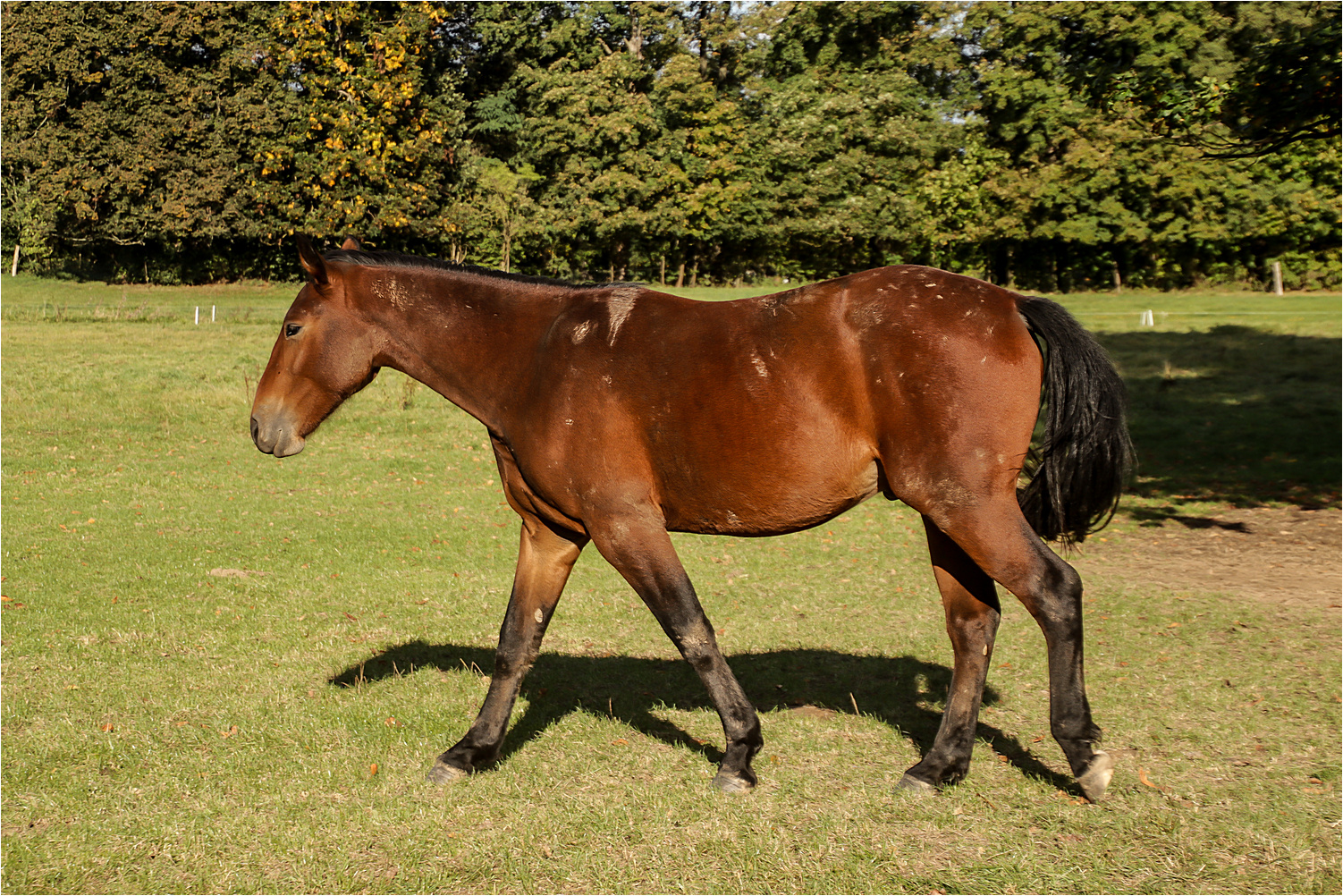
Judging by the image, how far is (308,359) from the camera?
5238mm

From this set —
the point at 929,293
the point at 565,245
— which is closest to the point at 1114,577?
the point at 929,293

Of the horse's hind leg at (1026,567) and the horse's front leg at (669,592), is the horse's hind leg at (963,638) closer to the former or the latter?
the horse's hind leg at (1026,567)

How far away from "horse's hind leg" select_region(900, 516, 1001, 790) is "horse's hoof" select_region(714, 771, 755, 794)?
89 centimetres

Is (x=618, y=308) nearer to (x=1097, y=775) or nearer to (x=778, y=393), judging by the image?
(x=778, y=393)

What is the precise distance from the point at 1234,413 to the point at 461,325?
1886cm

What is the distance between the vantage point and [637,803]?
→ 4.83 meters

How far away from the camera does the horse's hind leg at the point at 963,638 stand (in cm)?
513

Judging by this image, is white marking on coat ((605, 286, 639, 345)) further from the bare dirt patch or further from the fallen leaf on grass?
the bare dirt patch

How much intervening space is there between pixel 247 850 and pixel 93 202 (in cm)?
4705

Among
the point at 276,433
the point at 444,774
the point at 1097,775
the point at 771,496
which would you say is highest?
the point at 276,433

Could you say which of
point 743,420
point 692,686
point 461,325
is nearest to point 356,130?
point 692,686

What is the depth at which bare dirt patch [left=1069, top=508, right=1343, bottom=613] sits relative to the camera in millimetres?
9797

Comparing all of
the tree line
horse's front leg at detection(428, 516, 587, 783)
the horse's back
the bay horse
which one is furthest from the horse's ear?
the tree line

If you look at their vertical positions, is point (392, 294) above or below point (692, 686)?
above
